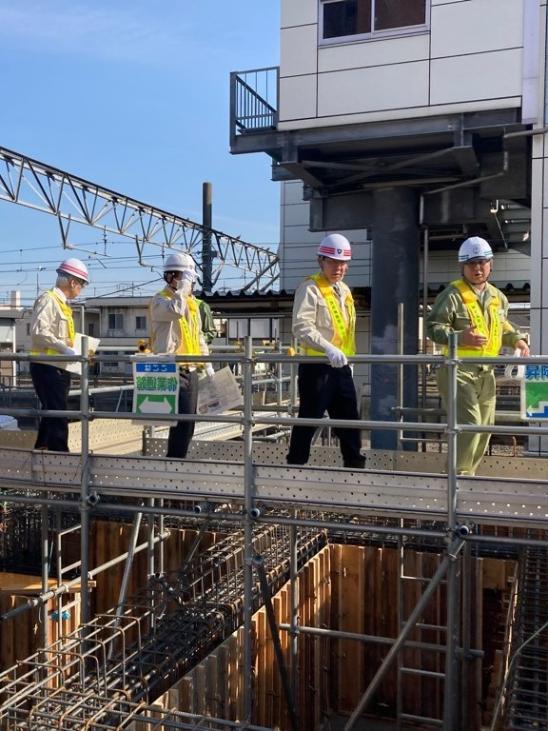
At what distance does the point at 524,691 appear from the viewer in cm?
467

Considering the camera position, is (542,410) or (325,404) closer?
(542,410)

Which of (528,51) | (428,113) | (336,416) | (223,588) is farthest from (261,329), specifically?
(336,416)

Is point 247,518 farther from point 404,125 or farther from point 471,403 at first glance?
point 404,125

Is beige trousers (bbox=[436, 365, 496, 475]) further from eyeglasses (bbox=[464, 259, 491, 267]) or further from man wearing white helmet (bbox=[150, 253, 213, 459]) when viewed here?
man wearing white helmet (bbox=[150, 253, 213, 459])

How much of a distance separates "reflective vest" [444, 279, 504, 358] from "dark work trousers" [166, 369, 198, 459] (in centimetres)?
205

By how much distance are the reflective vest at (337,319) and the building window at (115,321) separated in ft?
131

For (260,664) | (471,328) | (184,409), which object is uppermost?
(471,328)

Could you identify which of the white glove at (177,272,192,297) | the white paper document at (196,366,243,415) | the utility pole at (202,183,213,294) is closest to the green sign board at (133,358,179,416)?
the white paper document at (196,366,243,415)

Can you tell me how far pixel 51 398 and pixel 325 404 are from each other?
2479 millimetres

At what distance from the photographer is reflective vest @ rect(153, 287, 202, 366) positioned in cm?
607

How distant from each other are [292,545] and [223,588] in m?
1.11

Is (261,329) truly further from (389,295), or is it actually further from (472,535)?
(472,535)

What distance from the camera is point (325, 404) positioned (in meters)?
5.71

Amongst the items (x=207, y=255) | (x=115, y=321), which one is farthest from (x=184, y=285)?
(x=115, y=321)
